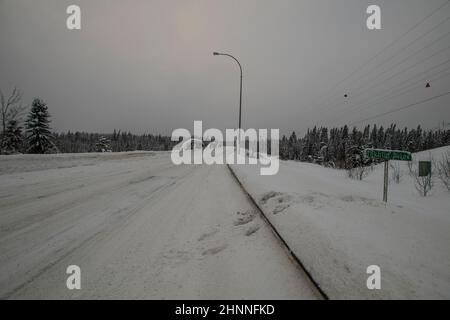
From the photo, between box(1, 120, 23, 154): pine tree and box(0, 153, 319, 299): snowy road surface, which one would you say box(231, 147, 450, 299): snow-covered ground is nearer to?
box(0, 153, 319, 299): snowy road surface

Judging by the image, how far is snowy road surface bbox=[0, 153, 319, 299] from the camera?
7.73 feet

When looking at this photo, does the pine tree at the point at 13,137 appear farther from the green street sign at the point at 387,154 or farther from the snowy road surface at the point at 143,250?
the green street sign at the point at 387,154

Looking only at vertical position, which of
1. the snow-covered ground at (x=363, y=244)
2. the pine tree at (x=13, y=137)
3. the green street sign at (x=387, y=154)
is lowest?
the snow-covered ground at (x=363, y=244)

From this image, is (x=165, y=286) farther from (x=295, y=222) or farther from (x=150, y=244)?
(x=295, y=222)

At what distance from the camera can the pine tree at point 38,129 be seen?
107 ft

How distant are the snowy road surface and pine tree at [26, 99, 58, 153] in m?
34.4

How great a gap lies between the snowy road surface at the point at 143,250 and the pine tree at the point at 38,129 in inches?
1354

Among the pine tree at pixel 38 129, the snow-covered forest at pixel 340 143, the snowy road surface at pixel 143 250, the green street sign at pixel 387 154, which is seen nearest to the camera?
the snowy road surface at pixel 143 250

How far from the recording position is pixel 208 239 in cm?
357

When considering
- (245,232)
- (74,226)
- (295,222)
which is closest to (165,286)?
(245,232)

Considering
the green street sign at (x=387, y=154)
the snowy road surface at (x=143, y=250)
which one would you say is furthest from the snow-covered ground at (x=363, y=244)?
the green street sign at (x=387, y=154)

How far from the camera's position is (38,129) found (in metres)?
32.7

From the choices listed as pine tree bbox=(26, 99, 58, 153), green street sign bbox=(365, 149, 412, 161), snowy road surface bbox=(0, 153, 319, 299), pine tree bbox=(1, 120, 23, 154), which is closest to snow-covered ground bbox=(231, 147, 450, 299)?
snowy road surface bbox=(0, 153, 319, 299)
